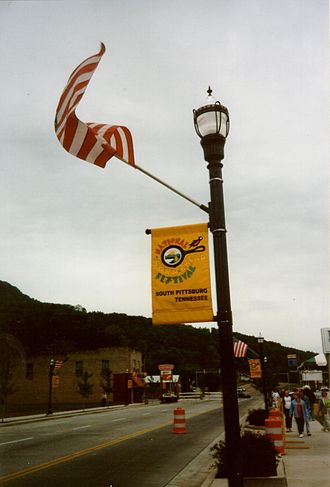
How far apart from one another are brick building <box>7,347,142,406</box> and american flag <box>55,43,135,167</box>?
199ft

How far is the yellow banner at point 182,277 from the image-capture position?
572 centimetres

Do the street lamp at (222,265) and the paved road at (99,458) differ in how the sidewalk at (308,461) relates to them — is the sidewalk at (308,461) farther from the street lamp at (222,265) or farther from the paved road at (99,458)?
the street lamp at (222,265)

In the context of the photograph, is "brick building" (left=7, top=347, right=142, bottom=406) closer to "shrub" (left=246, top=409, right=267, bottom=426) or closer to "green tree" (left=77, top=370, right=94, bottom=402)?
"green tree" (left=77, top=370, right=94, bottom=402)

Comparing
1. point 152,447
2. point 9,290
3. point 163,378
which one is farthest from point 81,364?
point 152,447

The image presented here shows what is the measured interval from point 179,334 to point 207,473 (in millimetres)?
114414

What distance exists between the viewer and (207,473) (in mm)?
10234

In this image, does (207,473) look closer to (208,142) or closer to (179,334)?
(208,142)

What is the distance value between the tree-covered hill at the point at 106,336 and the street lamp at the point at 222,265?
5942 centimetres

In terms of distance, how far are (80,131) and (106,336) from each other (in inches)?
2802

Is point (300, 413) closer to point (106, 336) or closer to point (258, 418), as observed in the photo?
point (258, 418)

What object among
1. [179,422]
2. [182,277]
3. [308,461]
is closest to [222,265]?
[182,277]

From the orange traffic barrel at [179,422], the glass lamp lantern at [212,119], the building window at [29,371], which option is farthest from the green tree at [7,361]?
the glass lamp lantern at [212,119]

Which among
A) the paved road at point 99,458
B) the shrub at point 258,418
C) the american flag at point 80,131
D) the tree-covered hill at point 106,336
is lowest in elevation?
the paved road at point 99,458

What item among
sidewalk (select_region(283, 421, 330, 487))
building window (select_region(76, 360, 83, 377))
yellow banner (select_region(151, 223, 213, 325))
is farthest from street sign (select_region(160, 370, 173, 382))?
yellow banner (select_region(151, 223, 213, 325))
